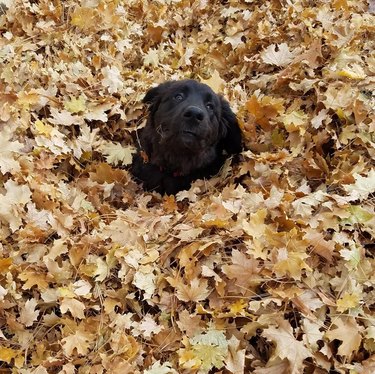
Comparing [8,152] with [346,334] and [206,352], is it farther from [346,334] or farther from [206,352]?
[346,334]

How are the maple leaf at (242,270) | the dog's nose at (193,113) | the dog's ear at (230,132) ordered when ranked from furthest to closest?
the dog's ear at (230,132) → the dog's nose at (193,113) → the maple leaf at (242,270)

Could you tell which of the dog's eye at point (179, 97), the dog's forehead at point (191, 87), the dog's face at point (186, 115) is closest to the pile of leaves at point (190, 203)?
the dog's face at point (186, 115)

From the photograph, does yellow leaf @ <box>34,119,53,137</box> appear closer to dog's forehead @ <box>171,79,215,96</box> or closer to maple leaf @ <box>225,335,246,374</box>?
dog's forehead @ <box>171,79,215,96</box>

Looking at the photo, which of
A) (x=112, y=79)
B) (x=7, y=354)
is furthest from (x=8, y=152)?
(x=112, y=79)

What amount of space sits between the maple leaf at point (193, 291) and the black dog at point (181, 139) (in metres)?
1.90

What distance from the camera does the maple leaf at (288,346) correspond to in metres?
2.94

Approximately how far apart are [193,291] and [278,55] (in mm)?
3363

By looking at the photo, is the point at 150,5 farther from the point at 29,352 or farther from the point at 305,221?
the point at 29,352

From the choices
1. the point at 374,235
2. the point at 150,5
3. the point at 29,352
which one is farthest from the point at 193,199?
the point at 150,5

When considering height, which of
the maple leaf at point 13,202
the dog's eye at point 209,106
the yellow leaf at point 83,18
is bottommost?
the maple leaf at point 13,202

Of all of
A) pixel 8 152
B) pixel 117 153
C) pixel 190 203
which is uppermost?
pixel 8 152

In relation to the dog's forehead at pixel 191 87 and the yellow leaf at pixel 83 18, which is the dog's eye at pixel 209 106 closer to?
the dog's forehead at pixel 191 87

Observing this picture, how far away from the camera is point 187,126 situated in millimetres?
4914

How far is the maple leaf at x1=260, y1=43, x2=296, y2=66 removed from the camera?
575 cm
